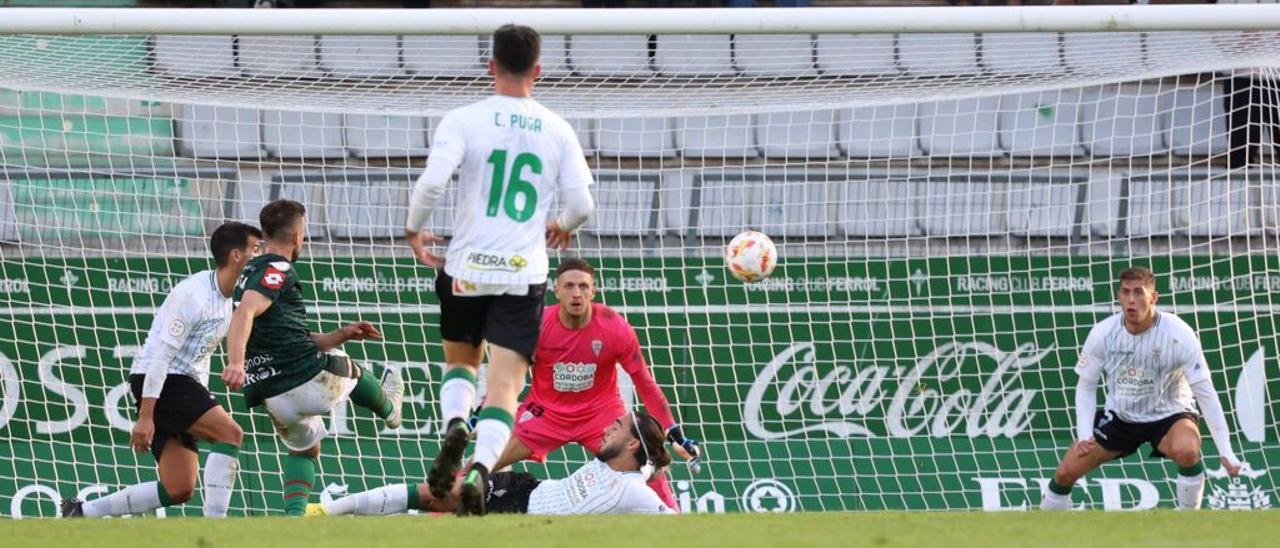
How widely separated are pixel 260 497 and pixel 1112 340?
17.5 feet

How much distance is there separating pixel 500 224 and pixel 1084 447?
4548mm

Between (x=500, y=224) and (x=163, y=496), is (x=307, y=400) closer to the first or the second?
(x=163, y=496)

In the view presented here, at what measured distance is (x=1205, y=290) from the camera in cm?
1103

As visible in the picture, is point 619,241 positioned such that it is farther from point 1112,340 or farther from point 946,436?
point 1112,340

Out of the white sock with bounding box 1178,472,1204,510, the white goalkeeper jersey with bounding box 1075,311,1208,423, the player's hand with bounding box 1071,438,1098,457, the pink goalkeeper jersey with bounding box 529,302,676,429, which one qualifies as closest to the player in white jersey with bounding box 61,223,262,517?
the pink goalkeeper jersey with bounding box 529,302,676,429

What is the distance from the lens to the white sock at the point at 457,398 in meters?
6.04

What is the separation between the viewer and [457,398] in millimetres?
6082

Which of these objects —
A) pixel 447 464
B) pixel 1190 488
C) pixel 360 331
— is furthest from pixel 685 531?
pixel 1190 488

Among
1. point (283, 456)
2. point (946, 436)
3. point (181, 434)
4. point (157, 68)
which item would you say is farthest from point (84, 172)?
point (946, 436)

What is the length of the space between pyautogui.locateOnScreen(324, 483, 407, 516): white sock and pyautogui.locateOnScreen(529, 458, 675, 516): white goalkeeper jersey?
856mm

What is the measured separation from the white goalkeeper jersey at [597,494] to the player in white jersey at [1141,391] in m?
2.58

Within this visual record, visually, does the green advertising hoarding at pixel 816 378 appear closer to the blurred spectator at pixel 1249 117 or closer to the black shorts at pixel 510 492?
the blurred spectator at pixel 1249 117

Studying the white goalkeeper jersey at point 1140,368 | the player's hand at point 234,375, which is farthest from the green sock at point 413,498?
the white goalkeeper jersey at point 1140,368

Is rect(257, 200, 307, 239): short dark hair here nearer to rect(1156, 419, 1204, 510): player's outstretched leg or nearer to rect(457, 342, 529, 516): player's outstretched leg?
rect(457, 342, 529, 516): player's outstretched leg
